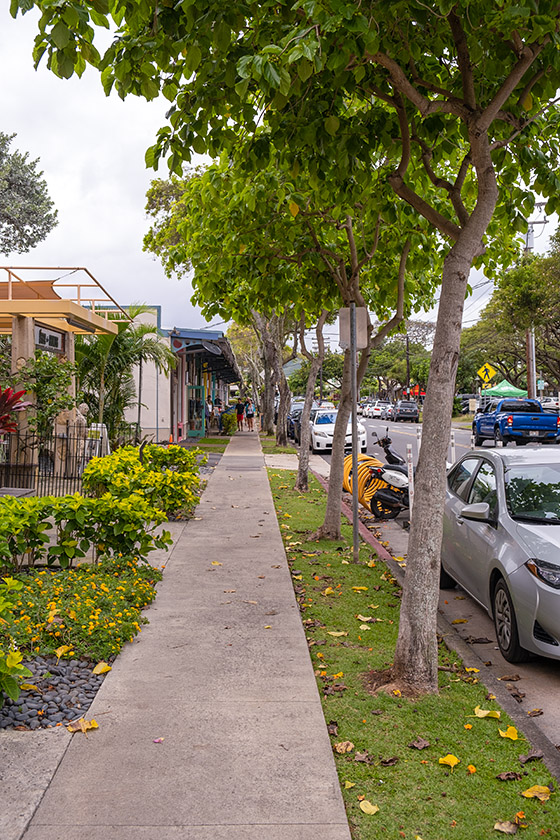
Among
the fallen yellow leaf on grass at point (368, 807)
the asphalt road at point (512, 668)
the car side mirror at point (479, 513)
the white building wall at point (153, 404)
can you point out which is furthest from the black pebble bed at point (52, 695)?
the white building wall at point (153, 404)

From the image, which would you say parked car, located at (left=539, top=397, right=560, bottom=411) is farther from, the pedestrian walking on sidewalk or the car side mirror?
the car side mirror

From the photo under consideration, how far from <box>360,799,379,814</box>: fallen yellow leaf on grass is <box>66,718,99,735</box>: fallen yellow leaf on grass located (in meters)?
1.62

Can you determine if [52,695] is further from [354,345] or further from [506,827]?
[354,345]

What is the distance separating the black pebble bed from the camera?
427 centimetres

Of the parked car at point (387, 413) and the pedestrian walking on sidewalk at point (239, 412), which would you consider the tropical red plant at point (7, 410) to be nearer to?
the pedestrian walking on sidewalk at point (239, 412)

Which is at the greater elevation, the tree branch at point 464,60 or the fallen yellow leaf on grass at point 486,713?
the tree branch at point 464,60

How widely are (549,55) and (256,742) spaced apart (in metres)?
4.81

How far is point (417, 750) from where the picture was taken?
3973 millimetres

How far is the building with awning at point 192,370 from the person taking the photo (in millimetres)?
24391

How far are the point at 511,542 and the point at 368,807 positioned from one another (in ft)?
9.02

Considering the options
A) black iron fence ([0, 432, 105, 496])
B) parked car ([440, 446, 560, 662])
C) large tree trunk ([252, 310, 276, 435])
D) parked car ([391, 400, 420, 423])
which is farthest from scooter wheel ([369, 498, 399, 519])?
parked car ([391, 400, 420, 423])

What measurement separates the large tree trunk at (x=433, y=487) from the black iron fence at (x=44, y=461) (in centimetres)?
711

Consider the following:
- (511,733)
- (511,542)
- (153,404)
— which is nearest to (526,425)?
(153,404)

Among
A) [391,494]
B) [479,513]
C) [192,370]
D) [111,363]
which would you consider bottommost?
[391,494]
